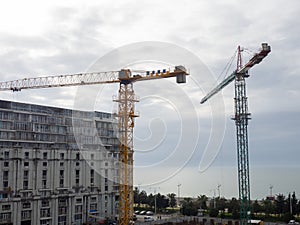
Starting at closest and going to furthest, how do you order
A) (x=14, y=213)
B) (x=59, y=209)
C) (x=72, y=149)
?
(x=14, y=213) → (x=59, y=209) → (x=72, y=149)

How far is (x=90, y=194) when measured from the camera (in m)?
17.4

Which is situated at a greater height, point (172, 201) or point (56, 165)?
point (56, 165)

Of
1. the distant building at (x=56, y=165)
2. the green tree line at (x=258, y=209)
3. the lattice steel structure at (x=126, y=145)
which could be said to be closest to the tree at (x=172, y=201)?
the green tree line at (x=258, y=209)

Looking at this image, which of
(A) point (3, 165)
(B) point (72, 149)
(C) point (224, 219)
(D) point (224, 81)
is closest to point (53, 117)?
(B) point (72, 149)

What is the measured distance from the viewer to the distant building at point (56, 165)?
45.8ft

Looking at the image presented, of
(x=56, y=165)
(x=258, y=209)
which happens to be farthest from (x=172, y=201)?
(x=56, y=165)

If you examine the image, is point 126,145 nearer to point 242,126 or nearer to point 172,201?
point 242,126

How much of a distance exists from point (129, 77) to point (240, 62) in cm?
535

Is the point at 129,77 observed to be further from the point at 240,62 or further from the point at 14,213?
the point at 14,213

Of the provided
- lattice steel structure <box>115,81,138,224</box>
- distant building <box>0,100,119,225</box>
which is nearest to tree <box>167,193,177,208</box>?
distant building <box>0,100,119,225</box>

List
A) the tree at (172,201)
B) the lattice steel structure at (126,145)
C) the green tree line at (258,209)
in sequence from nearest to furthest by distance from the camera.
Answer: the lattice steel structure at (126,145) → the green tree line at (258,209) → the tree at (172,201)

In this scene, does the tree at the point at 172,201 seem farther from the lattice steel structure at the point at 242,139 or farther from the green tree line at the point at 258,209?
the lattice steel structure at the point at 242,139

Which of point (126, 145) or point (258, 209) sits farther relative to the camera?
→ point (258, 209)

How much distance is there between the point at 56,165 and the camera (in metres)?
15.8
